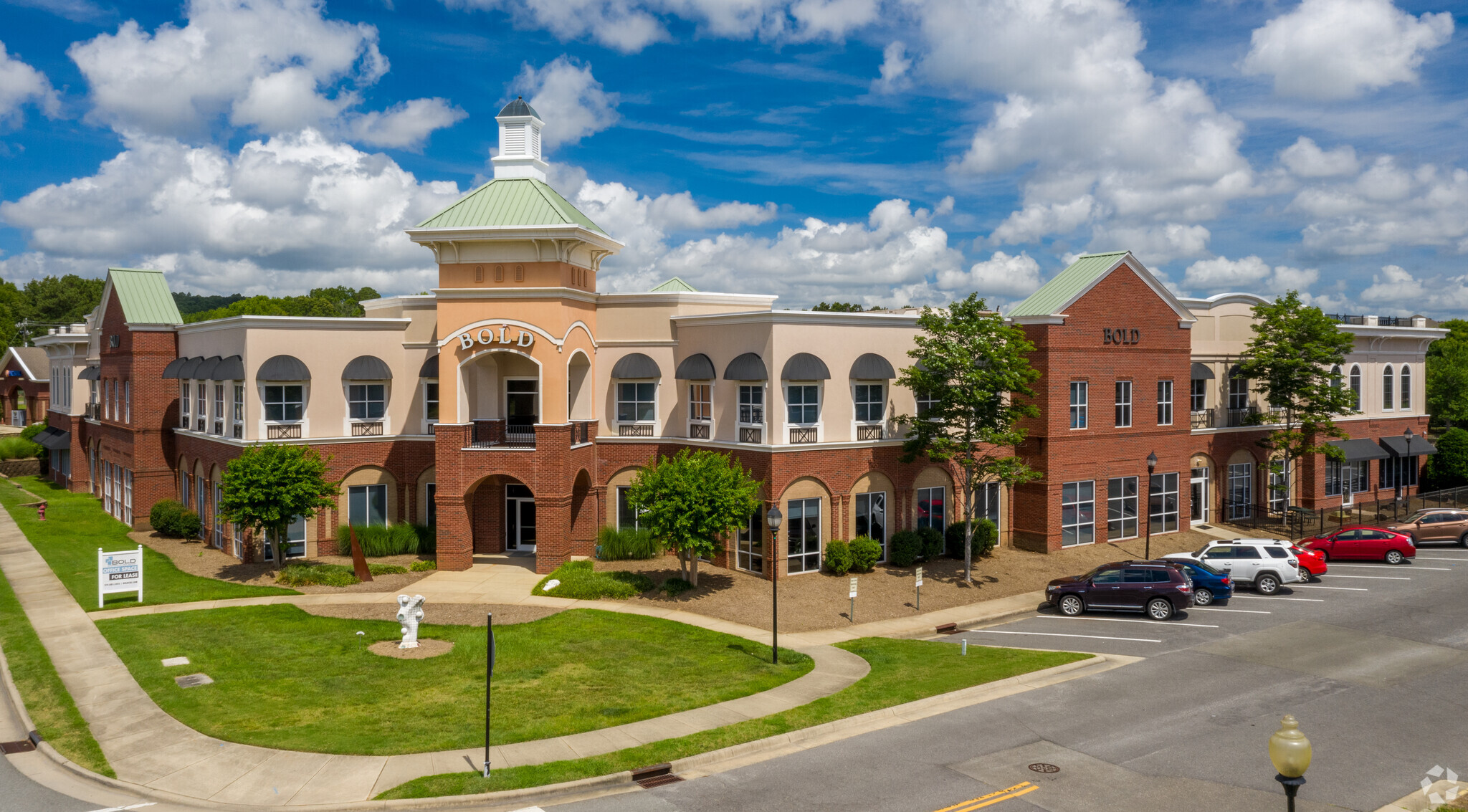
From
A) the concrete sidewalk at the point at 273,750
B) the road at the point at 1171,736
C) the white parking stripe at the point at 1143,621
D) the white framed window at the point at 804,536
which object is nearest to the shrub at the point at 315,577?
the concrete sidewalk at the point at 273,750

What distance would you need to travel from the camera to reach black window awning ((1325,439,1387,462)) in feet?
143

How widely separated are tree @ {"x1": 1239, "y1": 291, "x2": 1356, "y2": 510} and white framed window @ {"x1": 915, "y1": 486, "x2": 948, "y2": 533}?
55.2 feet

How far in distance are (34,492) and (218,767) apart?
47088 millimetres

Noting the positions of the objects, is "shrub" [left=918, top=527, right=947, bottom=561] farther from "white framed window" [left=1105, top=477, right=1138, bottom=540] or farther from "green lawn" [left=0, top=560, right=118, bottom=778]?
"green lawn" [left=0, top=560, right=118, bottom=778]

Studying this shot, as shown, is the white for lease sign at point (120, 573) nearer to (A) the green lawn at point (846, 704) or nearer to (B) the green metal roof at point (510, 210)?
(B) the green metal roof at point (510, 210)

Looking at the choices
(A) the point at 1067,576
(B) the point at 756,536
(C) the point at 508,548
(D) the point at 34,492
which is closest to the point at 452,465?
(C) the point at 508,548

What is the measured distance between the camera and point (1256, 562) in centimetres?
2938

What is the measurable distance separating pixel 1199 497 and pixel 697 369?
24047mm

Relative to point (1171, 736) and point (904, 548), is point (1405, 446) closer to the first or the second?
point (904, 548)

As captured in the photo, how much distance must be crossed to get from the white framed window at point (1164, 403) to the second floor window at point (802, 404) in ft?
54.1

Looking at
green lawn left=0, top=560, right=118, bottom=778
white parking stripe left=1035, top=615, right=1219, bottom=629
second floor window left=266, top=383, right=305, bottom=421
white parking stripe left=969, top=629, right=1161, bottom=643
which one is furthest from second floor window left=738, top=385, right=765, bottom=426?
green lawn left=0, top=560, right=118, bottom=778

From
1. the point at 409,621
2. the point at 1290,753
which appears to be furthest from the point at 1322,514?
the point at 409,621

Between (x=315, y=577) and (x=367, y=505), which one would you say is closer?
(x=315, y=577)

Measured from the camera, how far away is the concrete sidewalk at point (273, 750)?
46.3ft
